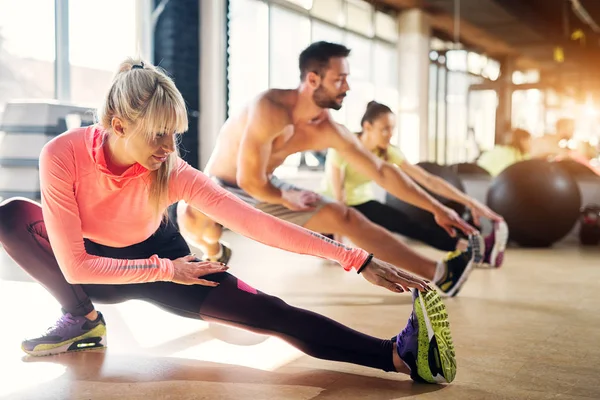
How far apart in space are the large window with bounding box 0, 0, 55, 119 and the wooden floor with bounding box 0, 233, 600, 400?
197 cm

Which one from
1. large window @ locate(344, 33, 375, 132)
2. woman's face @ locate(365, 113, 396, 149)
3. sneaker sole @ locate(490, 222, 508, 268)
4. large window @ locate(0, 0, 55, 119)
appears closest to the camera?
sneaker sole @ locate(490, 222, 508, 268)

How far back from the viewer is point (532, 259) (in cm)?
457

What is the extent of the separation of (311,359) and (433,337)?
1.59ft

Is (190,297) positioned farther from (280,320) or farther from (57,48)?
(57,48)

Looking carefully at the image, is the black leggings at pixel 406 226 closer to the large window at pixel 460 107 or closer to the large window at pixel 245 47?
the large window at pixel 245 47

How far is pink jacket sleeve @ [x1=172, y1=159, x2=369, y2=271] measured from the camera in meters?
1.62

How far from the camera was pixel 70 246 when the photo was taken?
66.3 inches

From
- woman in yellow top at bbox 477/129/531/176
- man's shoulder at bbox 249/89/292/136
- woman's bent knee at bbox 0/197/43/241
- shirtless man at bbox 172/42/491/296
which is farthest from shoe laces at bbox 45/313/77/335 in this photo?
woman in yellow top at bbox 477/129/531/176

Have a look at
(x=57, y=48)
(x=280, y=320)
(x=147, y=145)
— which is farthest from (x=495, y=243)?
(x=57, y=48)

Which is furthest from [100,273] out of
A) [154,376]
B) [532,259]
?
[532,259]

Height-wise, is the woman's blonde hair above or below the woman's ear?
above

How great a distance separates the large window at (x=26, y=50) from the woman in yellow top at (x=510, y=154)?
406 cm

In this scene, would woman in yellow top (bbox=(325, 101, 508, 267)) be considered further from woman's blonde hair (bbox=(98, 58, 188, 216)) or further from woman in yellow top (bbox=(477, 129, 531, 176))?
woman in yellow top (bbox=(477, 129, 531, 176))

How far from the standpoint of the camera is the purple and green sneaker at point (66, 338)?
2.04 meters
